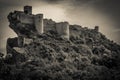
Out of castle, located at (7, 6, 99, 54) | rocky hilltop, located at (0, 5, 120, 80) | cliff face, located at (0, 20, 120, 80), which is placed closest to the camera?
cliff face, located at (0, 20, 120, 80)

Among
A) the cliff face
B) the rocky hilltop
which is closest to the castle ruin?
the rocky hilltop

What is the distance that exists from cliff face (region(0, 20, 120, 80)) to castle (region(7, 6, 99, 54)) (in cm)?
77

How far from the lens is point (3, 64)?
255ft

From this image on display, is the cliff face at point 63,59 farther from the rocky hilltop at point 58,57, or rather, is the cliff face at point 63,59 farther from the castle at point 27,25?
the castle at point 27,25

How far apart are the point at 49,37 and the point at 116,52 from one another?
476 inches

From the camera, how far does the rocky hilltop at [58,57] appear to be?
2906 inches

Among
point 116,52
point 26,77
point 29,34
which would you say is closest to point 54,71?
point 26,77

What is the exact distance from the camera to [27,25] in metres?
82.1

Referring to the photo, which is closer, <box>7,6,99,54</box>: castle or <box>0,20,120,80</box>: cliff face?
<box>0,20,120,80</box>: cliff face

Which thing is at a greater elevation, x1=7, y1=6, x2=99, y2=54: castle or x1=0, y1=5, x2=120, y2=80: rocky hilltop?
x1=7, y1=6, x2=99, y2=54: castle

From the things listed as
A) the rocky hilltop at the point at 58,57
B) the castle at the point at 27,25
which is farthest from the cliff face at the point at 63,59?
the castle at the point at 27,25

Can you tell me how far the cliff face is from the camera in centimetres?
7369

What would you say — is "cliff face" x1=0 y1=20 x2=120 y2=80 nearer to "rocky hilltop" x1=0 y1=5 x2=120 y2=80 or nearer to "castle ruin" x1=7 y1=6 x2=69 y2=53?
"rocky hilltop" x1=0 y1=5 x2=120 y2=80

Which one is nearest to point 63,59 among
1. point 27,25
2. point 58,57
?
point 58,57
